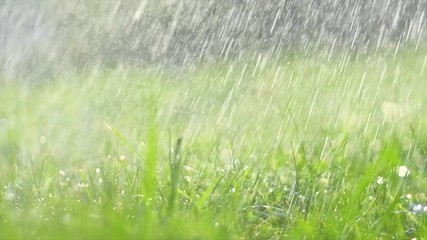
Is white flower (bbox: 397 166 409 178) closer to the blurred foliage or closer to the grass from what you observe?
the grass

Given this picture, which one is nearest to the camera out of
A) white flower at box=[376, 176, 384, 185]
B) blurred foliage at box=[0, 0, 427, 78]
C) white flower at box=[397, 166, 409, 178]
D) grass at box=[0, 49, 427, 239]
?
grass at box=[0, 49, 427, 239]

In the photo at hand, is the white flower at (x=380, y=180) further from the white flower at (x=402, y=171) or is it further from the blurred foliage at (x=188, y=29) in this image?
the blurred foliage at (x=188, y=29)

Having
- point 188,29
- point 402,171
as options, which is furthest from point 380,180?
point 188,29

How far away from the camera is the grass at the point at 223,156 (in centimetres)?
155

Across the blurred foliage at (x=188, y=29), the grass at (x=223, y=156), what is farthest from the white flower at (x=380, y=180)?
the blurred foliage at (x=188, y=29)

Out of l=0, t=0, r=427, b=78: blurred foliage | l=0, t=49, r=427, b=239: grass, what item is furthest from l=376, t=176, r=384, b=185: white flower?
l=0, t=0, r=427, b=78: blurred foliage

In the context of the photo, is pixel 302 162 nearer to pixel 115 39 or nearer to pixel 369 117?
pixel 369 117

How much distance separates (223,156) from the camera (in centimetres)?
270

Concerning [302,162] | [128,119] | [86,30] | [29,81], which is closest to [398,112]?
[128,119]

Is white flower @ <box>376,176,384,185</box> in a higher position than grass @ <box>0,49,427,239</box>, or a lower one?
higher

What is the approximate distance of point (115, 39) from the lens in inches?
364

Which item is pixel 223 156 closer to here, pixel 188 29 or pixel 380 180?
pixel 380 180

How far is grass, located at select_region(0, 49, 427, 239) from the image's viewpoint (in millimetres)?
1549

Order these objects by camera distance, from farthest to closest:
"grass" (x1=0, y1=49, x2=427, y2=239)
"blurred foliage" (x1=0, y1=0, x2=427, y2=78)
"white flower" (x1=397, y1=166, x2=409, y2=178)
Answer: "blurred foliage" (x1=0, y1=0, x2=427, y2=78), "white flower" (x1=397, y1=166, x2=409, y2=178), "grass" (x1=0, y1=49, x2=427, y2=239)
